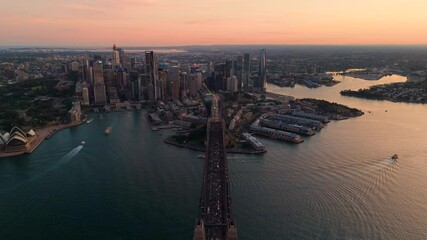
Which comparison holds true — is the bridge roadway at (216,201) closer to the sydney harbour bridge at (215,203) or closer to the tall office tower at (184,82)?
the sydney harbour bridge at (215,203)

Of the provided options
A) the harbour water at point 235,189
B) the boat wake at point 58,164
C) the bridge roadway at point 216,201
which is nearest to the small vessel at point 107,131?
the harbour water at point 235,189

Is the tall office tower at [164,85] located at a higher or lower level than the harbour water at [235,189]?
higher

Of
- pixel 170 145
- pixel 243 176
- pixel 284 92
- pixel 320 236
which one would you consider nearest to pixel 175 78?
pixel 284 92

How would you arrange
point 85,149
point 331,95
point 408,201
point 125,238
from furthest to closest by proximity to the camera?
point 331,95 → point 85,149 → point 408,201 → point 125,238

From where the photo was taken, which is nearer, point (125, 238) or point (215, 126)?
point (125, 238)

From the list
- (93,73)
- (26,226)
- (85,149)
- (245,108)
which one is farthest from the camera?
(93,73)

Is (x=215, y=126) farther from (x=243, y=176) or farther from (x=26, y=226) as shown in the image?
(x=26, y=226)

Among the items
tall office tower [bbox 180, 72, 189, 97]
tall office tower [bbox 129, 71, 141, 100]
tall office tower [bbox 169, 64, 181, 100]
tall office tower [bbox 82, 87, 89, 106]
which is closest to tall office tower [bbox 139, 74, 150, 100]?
tall office tower [bbox 129, 71, 141, 100]
